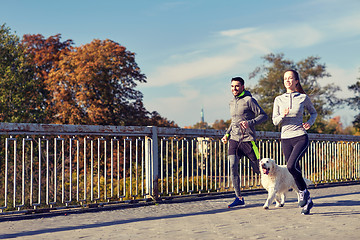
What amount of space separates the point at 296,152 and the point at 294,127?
0.34 metres

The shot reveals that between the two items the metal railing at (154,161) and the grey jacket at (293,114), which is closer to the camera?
the grey jacket at (293,114)

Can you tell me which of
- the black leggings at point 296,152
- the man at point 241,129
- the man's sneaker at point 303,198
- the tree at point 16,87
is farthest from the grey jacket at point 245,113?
the tree at point 16,87

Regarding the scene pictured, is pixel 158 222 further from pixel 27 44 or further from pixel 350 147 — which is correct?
pixel 27 44

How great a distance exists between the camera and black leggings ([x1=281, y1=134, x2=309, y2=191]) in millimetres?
6707

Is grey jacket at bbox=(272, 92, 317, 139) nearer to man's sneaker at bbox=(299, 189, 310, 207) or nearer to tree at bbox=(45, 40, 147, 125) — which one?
man's sneaker at bbox=(299, 189, 310, 207)

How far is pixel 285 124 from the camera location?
6844mm

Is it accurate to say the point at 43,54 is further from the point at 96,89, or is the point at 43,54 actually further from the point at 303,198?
the point at 303,198

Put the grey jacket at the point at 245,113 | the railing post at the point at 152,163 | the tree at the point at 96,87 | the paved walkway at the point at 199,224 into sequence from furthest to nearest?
the tree at the point at 96,87 → the railing post at the point at 152,163 → the grey jacket at the point at 245,113 → the paved walkway at the point at 199,224

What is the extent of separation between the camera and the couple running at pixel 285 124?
6734mm

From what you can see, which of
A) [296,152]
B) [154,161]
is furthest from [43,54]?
[296,152]

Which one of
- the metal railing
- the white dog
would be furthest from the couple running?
the metal railing

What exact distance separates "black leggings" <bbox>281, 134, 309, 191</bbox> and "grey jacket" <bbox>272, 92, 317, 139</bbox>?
7cm

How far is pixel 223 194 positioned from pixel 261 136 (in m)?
1.53

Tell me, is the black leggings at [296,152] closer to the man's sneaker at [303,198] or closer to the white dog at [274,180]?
the man's sneaker at [303,198]
